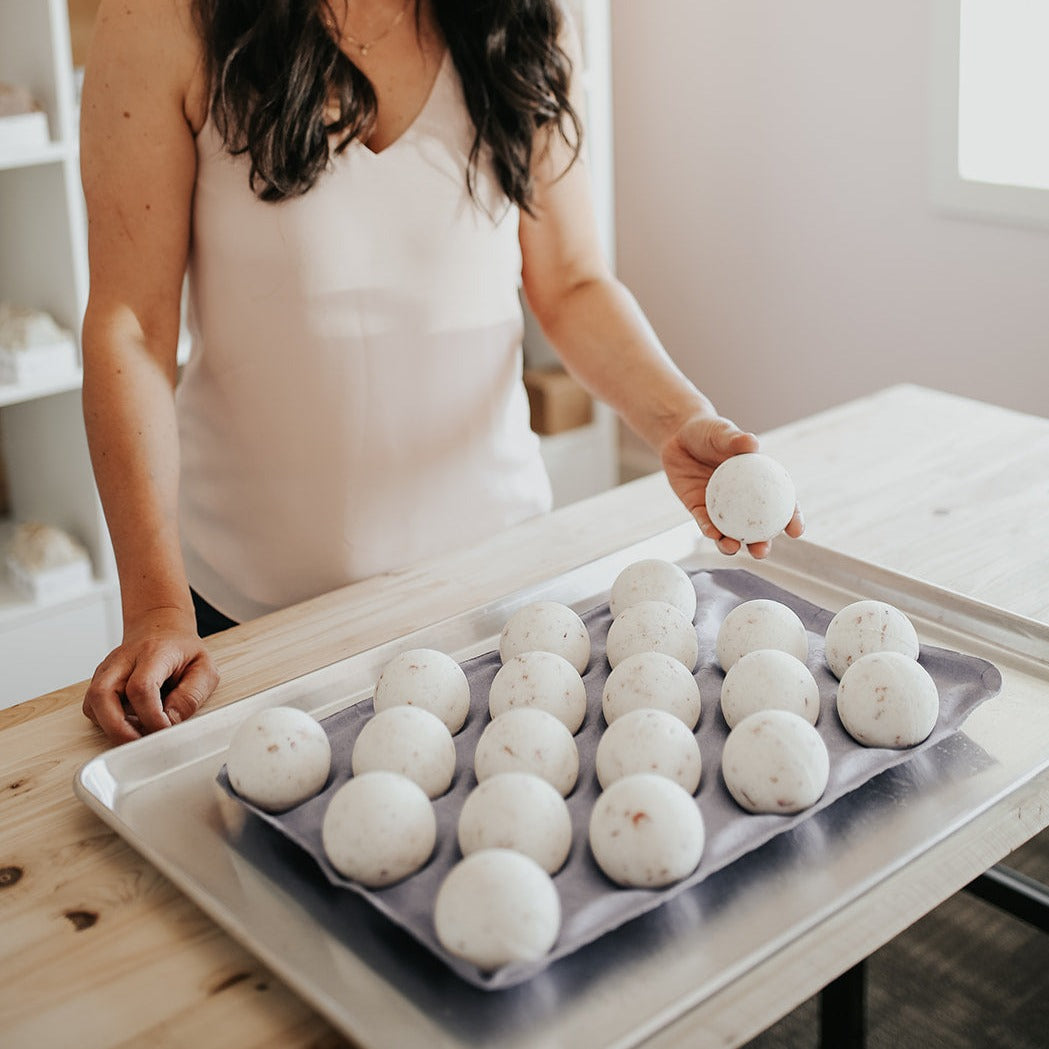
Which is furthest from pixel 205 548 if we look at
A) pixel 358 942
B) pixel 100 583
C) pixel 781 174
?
pixel 781 174

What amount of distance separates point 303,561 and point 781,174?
1815 mm

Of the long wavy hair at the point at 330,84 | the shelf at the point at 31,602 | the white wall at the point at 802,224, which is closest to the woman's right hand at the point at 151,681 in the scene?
the long wavy hair at the point at 330,84

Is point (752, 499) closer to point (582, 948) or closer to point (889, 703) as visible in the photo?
point (889, 703)

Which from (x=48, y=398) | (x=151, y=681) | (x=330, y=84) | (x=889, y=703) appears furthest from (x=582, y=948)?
(x=48, y=398)

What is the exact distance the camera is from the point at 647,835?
2.38 ft

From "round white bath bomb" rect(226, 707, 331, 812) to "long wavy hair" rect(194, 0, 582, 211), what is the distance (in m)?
0.56

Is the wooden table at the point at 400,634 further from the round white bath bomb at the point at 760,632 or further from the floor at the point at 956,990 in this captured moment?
the floor at the point at 956,990

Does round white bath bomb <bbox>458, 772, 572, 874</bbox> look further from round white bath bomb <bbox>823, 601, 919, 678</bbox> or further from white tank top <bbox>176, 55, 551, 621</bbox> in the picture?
white tank top <bbox>176, 55, 551, 621</bbox>

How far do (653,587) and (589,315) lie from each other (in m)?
0.45

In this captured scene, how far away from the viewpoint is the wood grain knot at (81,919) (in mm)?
770

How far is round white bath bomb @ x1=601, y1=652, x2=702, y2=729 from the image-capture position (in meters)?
0.89

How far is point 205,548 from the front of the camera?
1.41 meters

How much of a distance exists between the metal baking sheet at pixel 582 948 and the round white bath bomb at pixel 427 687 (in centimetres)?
8

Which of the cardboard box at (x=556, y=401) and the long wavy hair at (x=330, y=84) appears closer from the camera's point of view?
the long wavy hair at (x=330, y=84)
